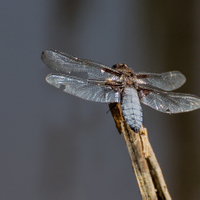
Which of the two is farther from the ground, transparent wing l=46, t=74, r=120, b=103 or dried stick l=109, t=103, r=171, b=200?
transparent wing l=46, t=74, r=120, b=103

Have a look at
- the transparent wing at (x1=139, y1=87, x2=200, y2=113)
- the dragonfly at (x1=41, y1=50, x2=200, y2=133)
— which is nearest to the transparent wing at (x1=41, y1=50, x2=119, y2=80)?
the dragonfly at (x1=41, y1=50, x2=200, y2=133)

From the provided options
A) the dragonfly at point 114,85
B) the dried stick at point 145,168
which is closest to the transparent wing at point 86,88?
the dragonfly at point 114,85

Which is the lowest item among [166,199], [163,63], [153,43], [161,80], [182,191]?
[182,191]

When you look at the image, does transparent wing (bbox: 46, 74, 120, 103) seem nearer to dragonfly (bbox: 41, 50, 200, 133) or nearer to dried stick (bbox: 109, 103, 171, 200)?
dragonfly (bbox: 41, 50, 200, 133)

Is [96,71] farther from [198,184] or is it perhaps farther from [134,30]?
[198,184]

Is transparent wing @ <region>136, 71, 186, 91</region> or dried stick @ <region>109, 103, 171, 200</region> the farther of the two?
transparent wing @ <region>136, 71, 186, 91</region>

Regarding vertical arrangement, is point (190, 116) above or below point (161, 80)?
below

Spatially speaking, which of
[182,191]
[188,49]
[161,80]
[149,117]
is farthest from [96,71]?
[182,191]
